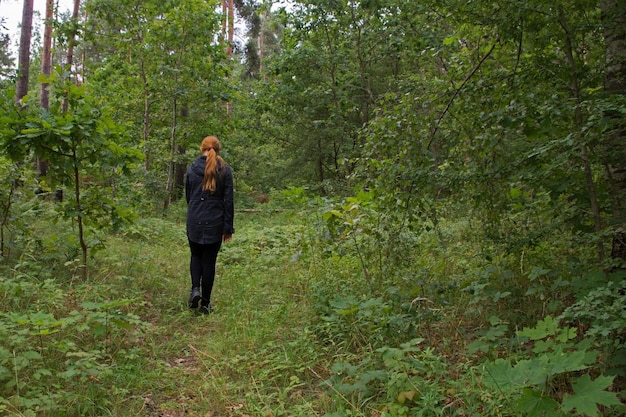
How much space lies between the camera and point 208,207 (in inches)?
217

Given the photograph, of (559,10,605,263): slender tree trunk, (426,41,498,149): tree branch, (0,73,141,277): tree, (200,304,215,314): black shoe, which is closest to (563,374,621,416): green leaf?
(559,10,605,263): slender tree trunk

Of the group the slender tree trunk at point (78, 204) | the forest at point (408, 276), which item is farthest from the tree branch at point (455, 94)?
the slender tree trunk at point (78, 204)

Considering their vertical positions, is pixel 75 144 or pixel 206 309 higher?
pixel 75 144

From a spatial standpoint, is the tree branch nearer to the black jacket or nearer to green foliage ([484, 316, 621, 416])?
green foliage ([484, 316, 621, 416])

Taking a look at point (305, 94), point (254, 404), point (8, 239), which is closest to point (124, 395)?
point (254, 404)

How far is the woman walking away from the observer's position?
546 cm

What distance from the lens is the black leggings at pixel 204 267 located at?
546cm

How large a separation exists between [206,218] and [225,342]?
1.69 meters

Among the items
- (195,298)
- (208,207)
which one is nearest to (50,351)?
(195,298)

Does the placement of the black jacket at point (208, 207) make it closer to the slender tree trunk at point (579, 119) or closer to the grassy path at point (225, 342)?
the grassy path at point (225, 342)

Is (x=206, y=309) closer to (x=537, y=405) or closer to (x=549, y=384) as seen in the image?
(x=549, y=384)

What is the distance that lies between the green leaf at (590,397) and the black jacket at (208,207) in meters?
4.02

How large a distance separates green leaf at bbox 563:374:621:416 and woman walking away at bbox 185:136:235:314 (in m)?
3.94

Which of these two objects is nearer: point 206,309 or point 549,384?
Result: point 549,384
